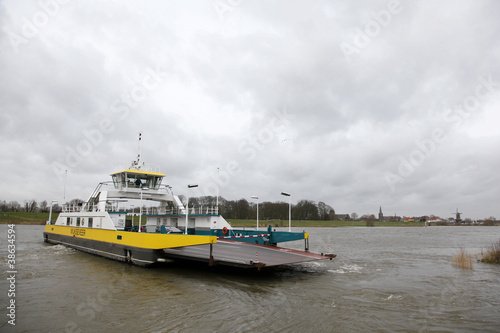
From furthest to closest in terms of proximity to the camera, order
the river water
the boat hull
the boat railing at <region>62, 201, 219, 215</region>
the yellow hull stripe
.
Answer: the boat railing at <region>62, 201, 219, 215</region> → the boat hull → the yellow hull stripe → the river water

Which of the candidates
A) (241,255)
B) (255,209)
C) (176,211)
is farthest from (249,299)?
(255,209)

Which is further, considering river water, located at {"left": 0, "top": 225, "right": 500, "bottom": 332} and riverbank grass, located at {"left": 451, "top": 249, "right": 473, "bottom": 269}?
riverbank grass, located at {"left": 451, "top": 249, "right": 473, "bottom": 269}

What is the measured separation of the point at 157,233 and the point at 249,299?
25.5 ft

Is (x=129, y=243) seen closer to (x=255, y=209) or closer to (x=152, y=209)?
(x=152, y=209)

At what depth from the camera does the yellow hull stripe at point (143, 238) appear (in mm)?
14055

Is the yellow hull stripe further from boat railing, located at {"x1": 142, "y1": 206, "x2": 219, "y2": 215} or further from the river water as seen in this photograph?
boat railing, located at {"x1": 142, "y1": 206, "x2": 219, "y2": 215}

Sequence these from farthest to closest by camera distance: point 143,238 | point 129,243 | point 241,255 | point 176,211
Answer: point 176,211
point 129,243
point 143,238
point 241,255

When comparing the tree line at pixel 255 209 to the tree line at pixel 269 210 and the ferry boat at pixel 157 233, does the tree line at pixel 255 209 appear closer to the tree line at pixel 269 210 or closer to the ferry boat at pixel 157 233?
the tree line at pixel 269 210

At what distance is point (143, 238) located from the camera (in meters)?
16.2

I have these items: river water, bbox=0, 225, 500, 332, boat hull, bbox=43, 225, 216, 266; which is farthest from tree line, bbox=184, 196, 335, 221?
river water, bbox=0, 225, 500, 332

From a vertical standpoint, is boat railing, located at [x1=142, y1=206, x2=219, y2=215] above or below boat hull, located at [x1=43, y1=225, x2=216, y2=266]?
above

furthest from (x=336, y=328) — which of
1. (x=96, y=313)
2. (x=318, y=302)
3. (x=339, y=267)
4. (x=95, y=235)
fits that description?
(x=95, y=235)

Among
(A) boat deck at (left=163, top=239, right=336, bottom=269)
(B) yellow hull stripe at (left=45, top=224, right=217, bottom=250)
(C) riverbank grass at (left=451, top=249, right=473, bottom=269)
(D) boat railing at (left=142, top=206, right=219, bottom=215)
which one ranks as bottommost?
(C) riverbank grass at (left=451, top=249, right=473, bottom=269)

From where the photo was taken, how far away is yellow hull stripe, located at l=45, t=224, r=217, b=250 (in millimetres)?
14055
